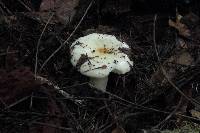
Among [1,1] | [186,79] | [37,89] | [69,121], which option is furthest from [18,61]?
[186,79]

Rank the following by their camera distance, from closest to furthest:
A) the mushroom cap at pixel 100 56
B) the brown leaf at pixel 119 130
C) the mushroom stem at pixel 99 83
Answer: the brown leaf at pixel 119 130, the mushroom cap at pixel 100 56, the mushroom stem at pixel 99 83

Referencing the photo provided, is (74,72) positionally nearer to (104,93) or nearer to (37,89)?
(104,93)

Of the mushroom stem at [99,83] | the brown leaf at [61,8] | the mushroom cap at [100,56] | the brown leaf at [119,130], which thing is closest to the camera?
the brown leaf at [119,130]

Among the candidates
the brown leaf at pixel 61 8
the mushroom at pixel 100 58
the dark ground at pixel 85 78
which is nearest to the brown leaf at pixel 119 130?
the dark ground at pixel 85 78

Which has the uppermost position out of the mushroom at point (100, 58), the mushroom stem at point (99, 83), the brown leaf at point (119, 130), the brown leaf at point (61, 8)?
the brown leaf at point (61, 8)

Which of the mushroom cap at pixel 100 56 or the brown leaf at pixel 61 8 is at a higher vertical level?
the brown leaf at pixel 61 8

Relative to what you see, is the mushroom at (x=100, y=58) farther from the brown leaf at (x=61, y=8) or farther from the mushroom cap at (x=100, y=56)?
the brown leaf at (x=61, y=8)

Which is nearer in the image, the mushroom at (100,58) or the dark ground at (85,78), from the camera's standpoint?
the dark ground at (85,78)

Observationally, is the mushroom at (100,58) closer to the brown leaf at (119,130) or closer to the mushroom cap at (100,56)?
the mushroom cap at (100,56)

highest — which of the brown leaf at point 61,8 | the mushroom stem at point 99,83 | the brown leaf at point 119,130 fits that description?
the brown leaf at point 61,8

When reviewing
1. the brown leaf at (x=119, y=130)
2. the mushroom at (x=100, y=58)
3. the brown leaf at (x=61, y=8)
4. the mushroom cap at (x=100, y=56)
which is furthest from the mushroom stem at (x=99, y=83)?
the brown leaf at (x=61, y=8)
